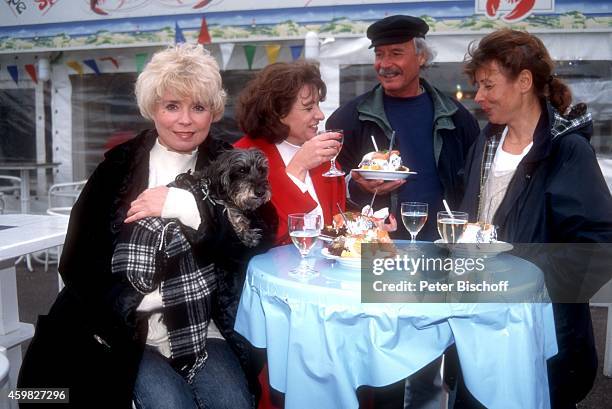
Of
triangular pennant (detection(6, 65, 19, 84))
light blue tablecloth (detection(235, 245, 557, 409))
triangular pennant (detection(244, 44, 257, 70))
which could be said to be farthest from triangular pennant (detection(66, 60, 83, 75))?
light blue tablecloth (detection(235, 245, 557, 409))

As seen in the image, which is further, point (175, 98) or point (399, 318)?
point (175, 98)

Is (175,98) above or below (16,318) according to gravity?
above

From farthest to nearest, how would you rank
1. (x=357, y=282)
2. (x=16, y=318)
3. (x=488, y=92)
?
(x=16, y=318) → (x=488, y=92) → (x=357, y=282)

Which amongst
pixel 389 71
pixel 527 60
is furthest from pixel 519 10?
pixel 527 60

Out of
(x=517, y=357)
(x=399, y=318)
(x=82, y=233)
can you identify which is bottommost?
(x=517, y=357)

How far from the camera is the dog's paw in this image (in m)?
2.19

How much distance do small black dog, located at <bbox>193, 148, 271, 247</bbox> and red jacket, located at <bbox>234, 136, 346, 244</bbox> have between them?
291mm

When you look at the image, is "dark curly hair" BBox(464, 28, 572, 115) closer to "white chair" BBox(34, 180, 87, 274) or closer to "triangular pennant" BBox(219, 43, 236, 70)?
"triangular pennant" BBox(219, 43, 236, 70)

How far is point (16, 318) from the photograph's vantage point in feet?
10.9

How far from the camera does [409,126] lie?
3.30 metres

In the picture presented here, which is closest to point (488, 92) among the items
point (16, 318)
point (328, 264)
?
point (328, 264)

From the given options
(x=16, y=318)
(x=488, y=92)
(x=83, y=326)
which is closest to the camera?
(x=83, y=326)

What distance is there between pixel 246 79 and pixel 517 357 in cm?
442

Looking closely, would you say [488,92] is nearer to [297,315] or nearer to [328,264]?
[328,264]
